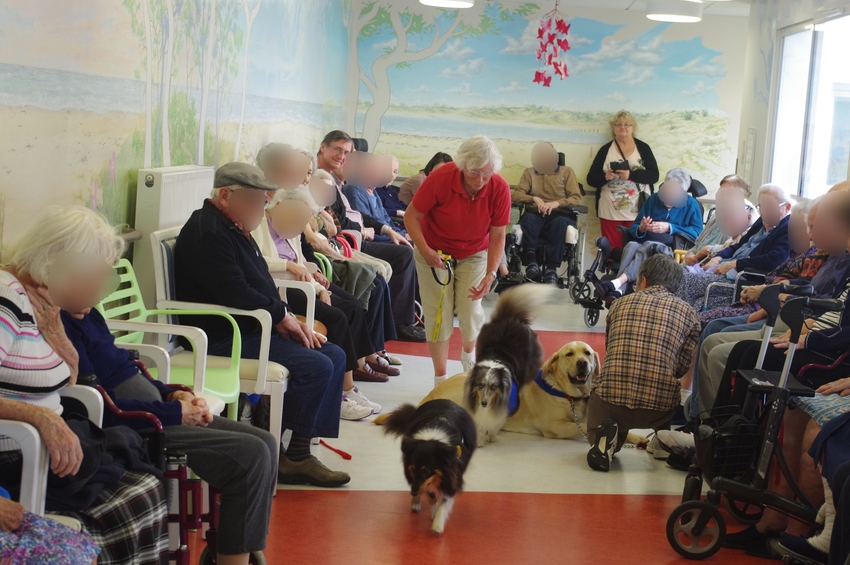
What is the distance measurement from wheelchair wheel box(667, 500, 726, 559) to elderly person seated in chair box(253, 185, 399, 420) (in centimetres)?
159

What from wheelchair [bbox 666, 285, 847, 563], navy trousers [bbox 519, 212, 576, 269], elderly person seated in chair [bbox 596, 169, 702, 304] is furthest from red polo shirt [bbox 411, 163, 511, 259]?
navy trousers [bbox 519, 212, 576, 269]

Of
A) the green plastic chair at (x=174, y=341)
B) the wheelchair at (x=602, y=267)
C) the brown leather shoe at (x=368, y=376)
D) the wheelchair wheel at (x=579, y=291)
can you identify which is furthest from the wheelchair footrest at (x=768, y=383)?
the wheelchair wheel at (x=579, y=291)

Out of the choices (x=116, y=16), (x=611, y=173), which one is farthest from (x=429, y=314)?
(x=611, y=173)

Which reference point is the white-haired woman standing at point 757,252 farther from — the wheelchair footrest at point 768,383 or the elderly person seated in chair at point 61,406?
the elderly person seated in chair at point 61,406

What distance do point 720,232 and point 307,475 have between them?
13.1ft

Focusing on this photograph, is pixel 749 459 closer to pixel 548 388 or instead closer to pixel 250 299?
pixel 548 388

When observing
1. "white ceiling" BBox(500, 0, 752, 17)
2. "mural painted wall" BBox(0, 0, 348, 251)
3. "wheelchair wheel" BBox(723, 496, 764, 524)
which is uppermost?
"white ceiling" BBox(500, 0, 752, 17)

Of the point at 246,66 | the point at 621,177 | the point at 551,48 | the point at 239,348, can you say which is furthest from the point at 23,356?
the point at 551,48

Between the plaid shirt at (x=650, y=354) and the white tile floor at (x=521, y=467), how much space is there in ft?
1.06

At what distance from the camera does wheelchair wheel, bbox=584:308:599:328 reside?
7059 mm

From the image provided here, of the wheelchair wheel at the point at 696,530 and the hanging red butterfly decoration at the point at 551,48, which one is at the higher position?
the hanging red butterfly decoration at the point at 551,48

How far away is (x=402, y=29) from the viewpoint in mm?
9430

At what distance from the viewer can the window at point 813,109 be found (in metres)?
6.46

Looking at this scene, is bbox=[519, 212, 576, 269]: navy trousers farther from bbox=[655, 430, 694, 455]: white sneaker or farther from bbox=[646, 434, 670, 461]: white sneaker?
bbox=[655, 430, 694, 455]: white sneaker
